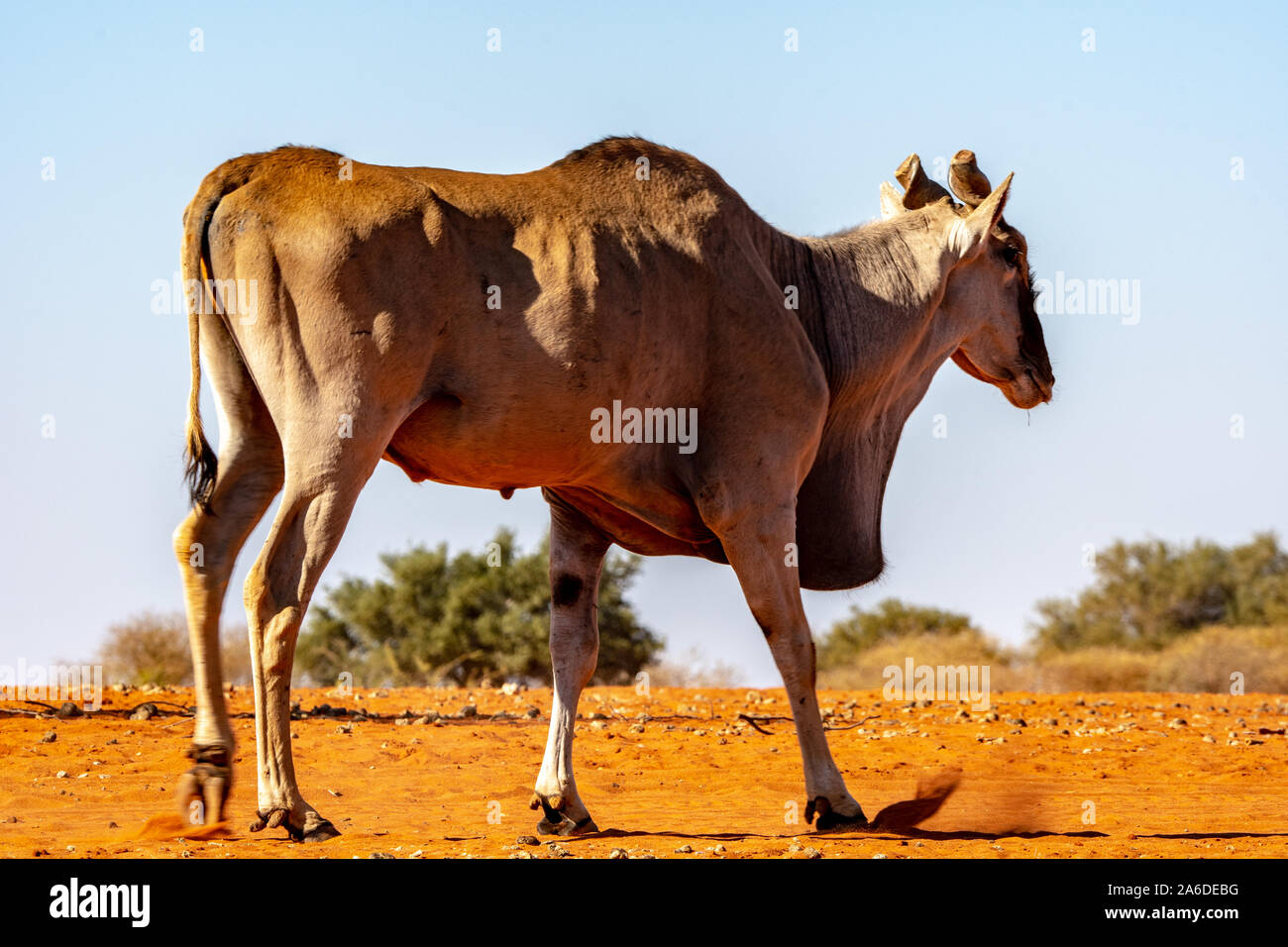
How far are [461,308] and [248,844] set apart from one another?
2.49 metres

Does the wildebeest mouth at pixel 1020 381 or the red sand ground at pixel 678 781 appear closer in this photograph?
the red sand ground at pixel 678 781

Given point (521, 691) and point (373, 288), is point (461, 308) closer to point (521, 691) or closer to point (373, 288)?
point (373, 288)

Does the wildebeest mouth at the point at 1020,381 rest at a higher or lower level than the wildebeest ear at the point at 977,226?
lower

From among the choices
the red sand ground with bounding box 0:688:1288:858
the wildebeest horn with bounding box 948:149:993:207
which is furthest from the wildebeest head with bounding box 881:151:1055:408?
the red sand ground with bounding box 0:688:1288:858

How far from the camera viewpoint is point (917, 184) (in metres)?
9.45

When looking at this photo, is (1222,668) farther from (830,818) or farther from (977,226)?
(830,818)

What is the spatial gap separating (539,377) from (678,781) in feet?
13.0

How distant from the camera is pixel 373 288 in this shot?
6.45 meters

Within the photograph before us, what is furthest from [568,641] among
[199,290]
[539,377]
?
[199,290]

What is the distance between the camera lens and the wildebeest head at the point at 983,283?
8.97m

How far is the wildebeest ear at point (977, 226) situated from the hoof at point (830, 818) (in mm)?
3438

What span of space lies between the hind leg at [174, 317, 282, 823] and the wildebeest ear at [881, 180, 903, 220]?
4.52 metres

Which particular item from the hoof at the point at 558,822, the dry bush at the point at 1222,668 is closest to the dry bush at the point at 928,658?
the dry bush at the point at 1222,668

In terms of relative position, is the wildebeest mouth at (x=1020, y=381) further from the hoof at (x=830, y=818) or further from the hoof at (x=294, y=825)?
the hoof at (x=294, y=825)
